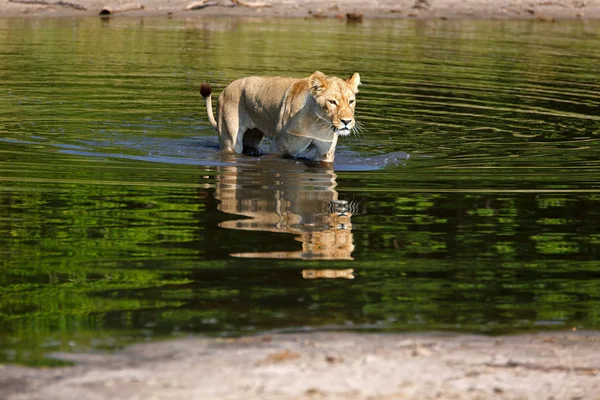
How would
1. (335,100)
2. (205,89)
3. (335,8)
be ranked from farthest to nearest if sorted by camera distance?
(335,8) → (205,89) → (335,100)

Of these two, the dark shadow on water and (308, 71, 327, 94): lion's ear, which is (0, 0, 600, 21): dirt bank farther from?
(308, 71, 327, 94): lion's ear

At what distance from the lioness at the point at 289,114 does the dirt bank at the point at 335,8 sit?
1947 cm

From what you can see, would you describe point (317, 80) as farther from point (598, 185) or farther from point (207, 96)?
point (598, 185)

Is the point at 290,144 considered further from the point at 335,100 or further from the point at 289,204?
the point at 289,204

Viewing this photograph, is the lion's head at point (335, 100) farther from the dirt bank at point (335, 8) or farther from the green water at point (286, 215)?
the dirt bank at point (335, 8)

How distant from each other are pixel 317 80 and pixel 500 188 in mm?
1998

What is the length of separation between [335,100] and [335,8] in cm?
2305

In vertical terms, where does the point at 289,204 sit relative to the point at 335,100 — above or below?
below

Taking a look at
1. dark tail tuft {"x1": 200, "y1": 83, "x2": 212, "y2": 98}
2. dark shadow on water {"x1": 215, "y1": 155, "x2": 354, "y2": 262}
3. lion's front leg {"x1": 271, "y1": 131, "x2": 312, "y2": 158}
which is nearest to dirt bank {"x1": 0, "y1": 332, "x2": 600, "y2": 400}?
dark shadow on water {"x1": 215, "y1": 155, "x2": 354, "y2": 262}

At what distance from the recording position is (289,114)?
1116 cm

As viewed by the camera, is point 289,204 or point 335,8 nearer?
point 289,204

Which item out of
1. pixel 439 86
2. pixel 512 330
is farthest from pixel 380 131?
pixel 512 330

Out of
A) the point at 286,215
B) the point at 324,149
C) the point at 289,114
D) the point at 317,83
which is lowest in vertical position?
the point at 286,215

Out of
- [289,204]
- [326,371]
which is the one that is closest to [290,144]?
[289,204]
